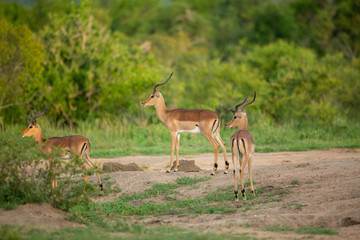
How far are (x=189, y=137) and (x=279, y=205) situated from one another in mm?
7968

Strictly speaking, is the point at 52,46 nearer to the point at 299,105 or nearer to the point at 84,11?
the point at 84,11

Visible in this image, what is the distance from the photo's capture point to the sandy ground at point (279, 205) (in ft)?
22.0

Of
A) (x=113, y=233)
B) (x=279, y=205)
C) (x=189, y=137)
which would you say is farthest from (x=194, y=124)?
(x=189, y=137)

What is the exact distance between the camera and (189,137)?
50.8 ft

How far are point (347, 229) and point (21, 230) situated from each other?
4307 mm

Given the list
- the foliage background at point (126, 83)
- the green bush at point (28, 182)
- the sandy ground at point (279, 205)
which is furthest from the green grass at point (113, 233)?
the foliage background at point (126, 83)

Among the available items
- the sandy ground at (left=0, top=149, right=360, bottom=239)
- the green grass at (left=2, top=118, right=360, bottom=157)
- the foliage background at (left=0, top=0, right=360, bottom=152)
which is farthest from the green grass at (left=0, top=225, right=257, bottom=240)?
the foliage background at (left=0, top=0, right=360, bottom=152)

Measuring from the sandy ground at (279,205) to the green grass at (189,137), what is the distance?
3400mm

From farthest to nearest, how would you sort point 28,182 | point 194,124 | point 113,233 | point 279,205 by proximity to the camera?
1. point 194,124
2. point 28,182
3. point 279,205
4. point 113,233

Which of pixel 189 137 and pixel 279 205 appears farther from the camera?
pixel 189 137

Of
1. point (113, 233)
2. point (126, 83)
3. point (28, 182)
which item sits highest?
point (126, 83)

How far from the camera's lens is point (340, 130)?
1539 cm

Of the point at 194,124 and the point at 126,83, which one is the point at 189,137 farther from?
the point at 194,124

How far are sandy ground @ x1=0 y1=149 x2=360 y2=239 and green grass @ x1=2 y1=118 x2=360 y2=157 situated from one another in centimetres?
340
